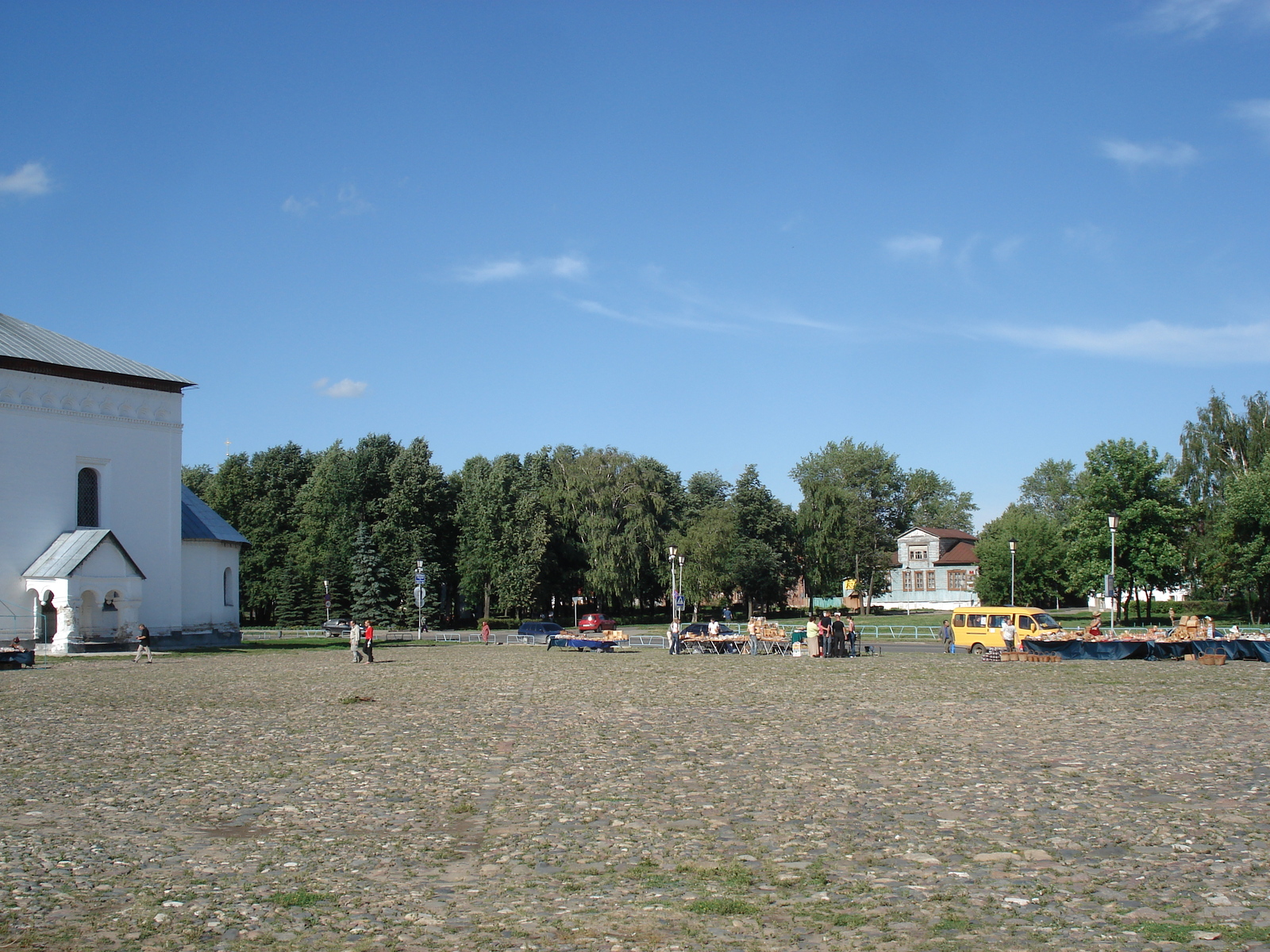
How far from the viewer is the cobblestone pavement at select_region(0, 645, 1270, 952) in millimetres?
6789

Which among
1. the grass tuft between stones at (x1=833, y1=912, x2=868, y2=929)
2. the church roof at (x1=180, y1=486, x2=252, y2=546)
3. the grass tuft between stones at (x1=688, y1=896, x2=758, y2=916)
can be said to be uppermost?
the church roof at (x1=180, y1=486, x2=252, y2=546)

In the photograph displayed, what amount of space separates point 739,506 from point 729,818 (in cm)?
7476

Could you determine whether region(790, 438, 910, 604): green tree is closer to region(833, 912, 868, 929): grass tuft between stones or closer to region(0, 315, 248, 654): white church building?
region(0, 315, 248, 654): white church building

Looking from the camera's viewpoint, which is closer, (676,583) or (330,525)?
(676,583)

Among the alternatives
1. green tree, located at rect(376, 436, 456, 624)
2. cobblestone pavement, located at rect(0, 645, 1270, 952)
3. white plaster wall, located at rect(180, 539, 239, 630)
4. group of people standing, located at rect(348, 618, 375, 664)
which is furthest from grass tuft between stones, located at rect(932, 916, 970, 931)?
green tree, located at rect(376, 436, 456, 624)

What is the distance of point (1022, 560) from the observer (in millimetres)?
80688

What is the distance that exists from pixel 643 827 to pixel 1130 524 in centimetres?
6656

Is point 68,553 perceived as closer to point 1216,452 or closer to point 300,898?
point 300,898

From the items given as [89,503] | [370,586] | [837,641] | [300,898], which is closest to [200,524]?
[89,503]

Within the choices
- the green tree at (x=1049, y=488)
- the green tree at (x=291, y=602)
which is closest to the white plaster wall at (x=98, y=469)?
the green tree at (x=291, y=602)

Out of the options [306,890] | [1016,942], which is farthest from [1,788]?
[1016,942]

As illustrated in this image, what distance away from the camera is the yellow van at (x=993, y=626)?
36.5 m

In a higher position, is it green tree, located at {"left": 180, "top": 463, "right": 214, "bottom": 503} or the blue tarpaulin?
green tree, located at {"left": 180, "top": 463, "right": 214, "bottom": 503}

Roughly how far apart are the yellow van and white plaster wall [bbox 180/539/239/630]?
3603 cm
